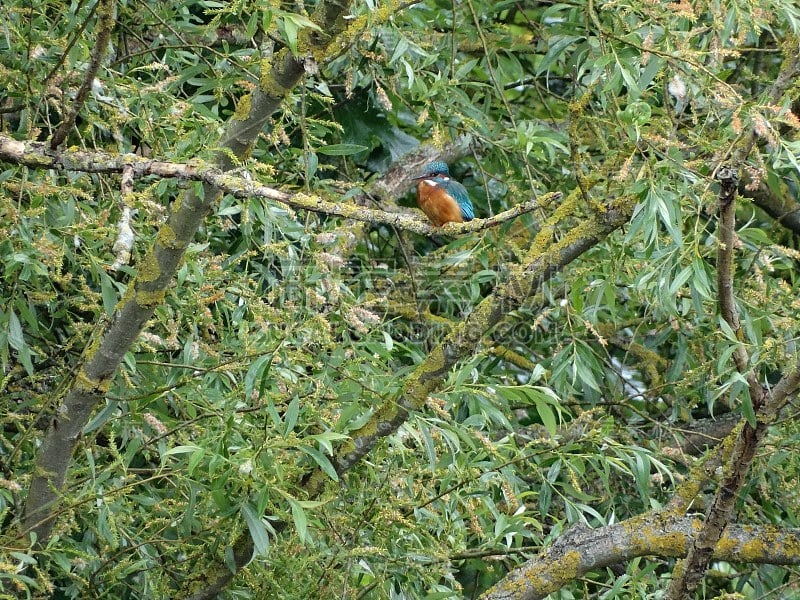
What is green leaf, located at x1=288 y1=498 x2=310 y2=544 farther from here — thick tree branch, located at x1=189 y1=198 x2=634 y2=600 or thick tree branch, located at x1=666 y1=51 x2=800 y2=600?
thick tree branch, located at x1=666 y1=51 x2=800 y2=600

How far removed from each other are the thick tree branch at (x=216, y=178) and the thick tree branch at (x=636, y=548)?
94cm

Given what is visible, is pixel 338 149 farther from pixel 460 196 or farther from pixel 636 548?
pixel 460 196

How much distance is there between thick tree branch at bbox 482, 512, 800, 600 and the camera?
95.3 inches

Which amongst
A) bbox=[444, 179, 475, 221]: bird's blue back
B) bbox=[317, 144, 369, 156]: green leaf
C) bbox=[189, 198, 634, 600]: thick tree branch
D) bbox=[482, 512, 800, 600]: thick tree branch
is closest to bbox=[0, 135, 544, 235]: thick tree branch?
bbox=[189, 198, 634, 600]: thick tree branch

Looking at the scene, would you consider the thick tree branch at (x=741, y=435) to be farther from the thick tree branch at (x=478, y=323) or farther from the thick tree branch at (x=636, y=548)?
the thick tree branch at (x=478, y=323)

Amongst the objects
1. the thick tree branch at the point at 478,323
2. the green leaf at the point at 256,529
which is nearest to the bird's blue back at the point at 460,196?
the thick tree branch at the point at 478,323

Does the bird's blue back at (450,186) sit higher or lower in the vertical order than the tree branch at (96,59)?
lower

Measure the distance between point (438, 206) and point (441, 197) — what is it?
0.09 m

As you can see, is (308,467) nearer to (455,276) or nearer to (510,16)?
(455,276)

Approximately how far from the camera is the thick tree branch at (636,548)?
2422mm

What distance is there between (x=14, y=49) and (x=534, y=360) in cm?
220

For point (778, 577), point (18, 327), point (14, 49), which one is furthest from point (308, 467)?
point (778, 577)

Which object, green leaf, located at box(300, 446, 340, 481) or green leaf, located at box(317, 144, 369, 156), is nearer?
green leaf, located at box(300, 446, 340, 481)

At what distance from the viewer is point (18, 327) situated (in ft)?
7.68
